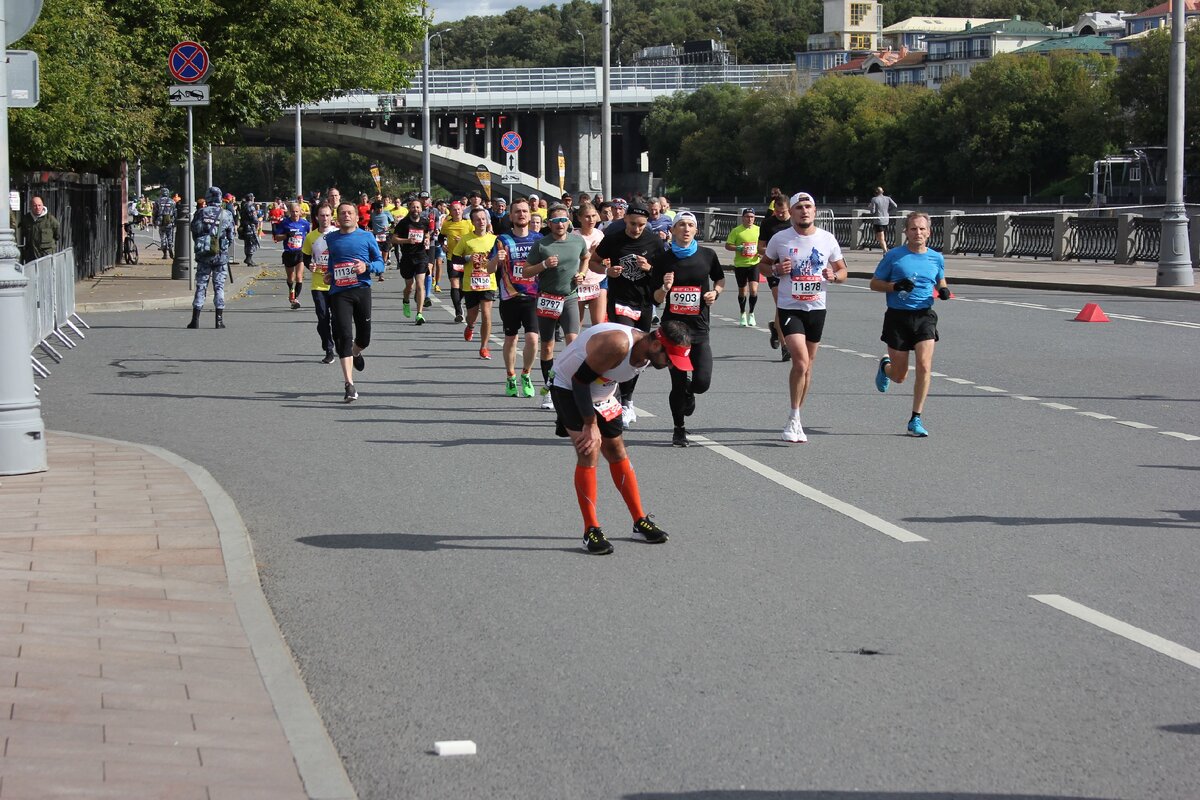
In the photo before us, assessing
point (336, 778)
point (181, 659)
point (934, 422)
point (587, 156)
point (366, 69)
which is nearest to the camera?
point (336, 778)

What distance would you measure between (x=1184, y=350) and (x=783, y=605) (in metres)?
13.9

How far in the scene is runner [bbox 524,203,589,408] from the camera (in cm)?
1454

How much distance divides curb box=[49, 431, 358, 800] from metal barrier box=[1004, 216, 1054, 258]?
3474 centimetres

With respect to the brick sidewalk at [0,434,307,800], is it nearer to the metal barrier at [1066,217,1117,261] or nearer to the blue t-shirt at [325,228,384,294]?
the blue t-shirt at [325,228,384,294]

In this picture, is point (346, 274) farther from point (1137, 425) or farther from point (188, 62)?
point (188, 62)

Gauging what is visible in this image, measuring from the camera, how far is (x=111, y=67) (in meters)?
29.6

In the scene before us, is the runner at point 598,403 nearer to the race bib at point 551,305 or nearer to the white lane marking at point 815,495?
the white lane marking at point 815,495

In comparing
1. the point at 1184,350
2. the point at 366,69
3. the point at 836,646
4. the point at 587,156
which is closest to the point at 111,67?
the point at 366,69

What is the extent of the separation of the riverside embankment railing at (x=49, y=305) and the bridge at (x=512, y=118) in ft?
216

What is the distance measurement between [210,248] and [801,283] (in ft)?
39.5

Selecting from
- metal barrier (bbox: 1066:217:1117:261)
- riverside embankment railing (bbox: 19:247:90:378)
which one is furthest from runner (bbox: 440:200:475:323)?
metal barrier (bbox: 1066:217:1117:261)

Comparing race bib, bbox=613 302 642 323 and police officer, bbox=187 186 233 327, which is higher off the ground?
police officer, bbox=187 186 233 327

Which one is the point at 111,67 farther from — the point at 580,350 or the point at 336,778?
the point at 336,778

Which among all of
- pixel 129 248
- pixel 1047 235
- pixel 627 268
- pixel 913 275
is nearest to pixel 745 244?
pixel 627 268
